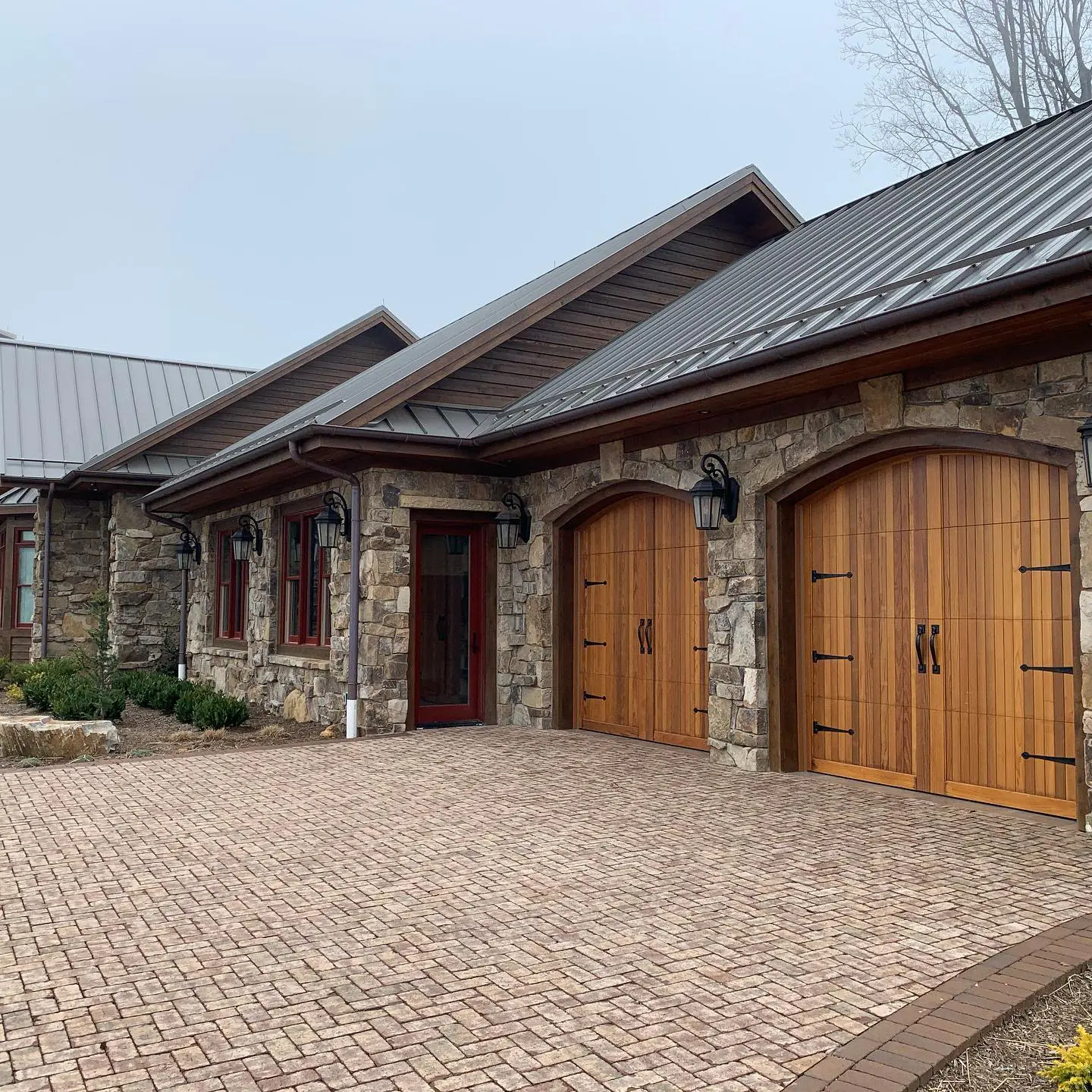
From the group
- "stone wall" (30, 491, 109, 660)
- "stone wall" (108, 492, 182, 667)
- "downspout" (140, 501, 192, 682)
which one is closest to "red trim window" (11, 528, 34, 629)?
"stone wall" (30, 491, 109, 660)

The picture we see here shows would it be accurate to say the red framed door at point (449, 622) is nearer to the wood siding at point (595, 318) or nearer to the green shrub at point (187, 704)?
the wood siding at point (595, 318)

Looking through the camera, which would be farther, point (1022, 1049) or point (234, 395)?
point (234, 395)

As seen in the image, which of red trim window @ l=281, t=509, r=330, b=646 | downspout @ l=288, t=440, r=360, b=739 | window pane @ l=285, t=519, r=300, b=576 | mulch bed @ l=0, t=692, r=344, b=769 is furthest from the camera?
window pane @ l=285, t=519, r=300, b=576

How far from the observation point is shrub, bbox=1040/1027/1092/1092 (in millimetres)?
2883

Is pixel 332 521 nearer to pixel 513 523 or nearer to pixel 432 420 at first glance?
pixel 432 420

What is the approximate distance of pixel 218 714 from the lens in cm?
1162

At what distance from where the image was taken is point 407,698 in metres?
10.6

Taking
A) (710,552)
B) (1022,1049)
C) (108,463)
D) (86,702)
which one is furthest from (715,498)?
(108,463)

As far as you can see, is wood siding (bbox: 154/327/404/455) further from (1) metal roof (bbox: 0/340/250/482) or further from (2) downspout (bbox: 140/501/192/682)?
(1) metal roof (bbox: 0/340/250/482)

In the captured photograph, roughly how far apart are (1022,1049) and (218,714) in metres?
9.80

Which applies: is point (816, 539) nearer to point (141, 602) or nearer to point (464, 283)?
point (141, 602)

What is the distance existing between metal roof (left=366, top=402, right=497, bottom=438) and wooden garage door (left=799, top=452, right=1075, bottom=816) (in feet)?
13.1

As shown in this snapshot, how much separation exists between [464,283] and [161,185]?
3072 cm

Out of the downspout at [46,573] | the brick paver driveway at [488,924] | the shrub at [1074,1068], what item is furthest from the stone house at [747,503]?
the downspout at [46,573]
